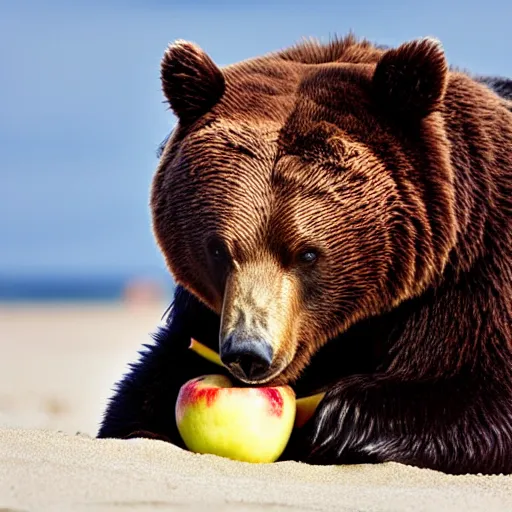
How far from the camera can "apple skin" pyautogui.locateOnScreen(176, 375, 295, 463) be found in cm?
419

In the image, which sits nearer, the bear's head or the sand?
the sand

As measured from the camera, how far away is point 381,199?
4.51m

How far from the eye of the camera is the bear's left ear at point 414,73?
4.59 m

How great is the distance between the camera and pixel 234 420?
418 cm

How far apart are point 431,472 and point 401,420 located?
0.83ft

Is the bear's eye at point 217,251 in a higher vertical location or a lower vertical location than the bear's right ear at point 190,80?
lower

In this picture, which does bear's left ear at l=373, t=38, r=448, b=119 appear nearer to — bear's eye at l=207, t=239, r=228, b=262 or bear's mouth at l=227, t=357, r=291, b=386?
bear's eye at l=207, t=239, r=228, b=262

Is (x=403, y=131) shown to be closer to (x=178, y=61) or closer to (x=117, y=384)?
(x=178, y=61)

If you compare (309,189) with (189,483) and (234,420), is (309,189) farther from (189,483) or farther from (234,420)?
(189,483)

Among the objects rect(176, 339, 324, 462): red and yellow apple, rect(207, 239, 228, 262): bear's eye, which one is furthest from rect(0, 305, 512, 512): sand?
rect(207, 239, 228, 262): bear's eye

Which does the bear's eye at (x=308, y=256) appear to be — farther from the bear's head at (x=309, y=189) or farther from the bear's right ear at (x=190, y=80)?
the bear's right ear at (x=190, y=80)

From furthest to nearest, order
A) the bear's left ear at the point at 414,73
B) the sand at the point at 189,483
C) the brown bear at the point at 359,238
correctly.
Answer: the bear's left ear at the point at 414,73
the brown bear at the point at 359,238
the sand at the point at 189,483

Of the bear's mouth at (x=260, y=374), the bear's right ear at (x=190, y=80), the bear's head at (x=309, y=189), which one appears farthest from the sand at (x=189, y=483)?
the bear's right ear at (x=190, y=80)

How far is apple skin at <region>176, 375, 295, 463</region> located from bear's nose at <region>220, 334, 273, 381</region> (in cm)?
11
